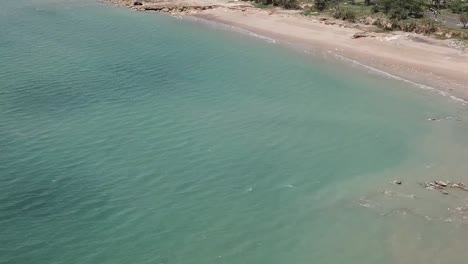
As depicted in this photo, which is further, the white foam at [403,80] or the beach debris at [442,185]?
the white foam at [403,80]

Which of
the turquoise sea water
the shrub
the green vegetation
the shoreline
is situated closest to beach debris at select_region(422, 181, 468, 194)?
the turquoise sea water

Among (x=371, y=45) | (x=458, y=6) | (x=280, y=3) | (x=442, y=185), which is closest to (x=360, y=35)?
(x=371, y=45)

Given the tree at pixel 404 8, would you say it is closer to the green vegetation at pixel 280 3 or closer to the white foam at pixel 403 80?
the green vegetation at pixel 280 3

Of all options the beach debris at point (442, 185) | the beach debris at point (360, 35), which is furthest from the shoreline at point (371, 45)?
the beach debris at point (442, 185)

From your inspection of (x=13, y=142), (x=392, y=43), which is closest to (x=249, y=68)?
(x=392, y=43)

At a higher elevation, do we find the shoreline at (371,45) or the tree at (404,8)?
the tree at (404,8)

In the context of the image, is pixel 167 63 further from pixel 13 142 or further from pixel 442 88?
pixel 442 88
